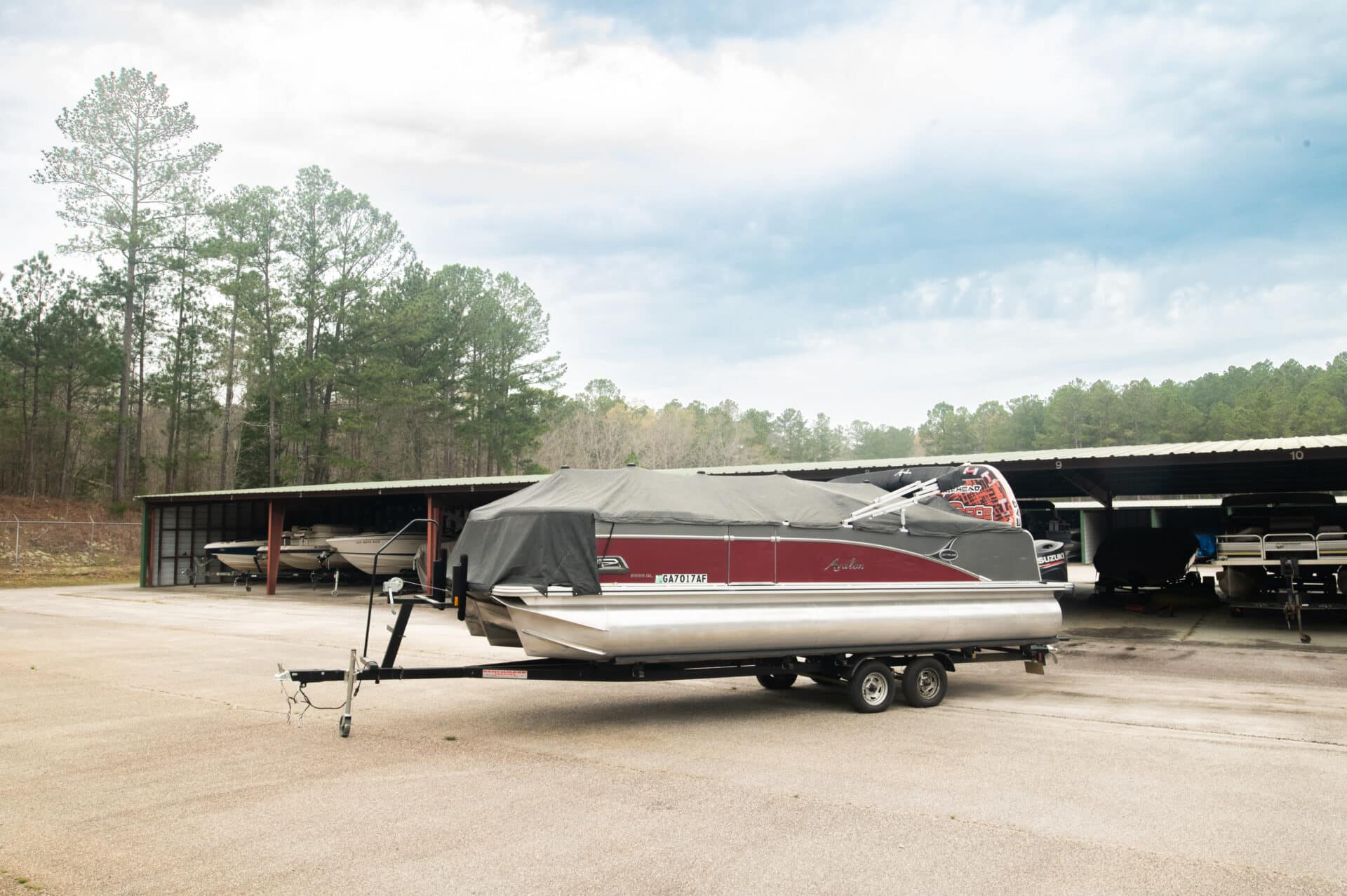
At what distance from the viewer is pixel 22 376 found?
1838 inches

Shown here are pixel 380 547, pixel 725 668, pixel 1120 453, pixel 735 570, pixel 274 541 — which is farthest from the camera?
pixel 274 541

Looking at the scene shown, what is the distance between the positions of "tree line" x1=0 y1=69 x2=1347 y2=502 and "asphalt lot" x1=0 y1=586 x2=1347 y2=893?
3557 cm

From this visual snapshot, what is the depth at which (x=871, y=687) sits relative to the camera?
8.91 metres

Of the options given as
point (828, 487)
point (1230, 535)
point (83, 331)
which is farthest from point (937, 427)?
point (828, 487)

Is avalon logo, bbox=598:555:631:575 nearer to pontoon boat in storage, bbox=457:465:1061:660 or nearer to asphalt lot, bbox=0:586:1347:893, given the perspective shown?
pontoon boat in storage, bbox=457:465:1061:660

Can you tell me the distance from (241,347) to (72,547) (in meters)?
13.2

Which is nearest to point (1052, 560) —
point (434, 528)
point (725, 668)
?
point (725, 668)

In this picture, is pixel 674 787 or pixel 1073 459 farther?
pixel 1073 459

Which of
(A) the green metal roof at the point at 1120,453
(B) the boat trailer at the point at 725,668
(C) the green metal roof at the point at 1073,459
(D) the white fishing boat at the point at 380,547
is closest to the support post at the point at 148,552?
(D) the white fishing boat at the point at 380,547

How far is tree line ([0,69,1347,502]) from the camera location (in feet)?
143

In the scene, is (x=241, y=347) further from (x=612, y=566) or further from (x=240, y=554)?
(x=612, y=566)

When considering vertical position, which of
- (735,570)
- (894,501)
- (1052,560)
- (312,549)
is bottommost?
(312,549)

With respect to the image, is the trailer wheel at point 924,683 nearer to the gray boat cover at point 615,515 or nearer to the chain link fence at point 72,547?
the gray boat cover at point 615,515

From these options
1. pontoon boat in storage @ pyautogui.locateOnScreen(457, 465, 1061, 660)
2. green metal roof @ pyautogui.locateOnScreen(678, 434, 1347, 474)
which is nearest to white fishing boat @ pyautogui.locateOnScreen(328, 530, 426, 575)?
green metal roof @ pyautogui.locateOnScreen(678, 434, 1347, 474)
